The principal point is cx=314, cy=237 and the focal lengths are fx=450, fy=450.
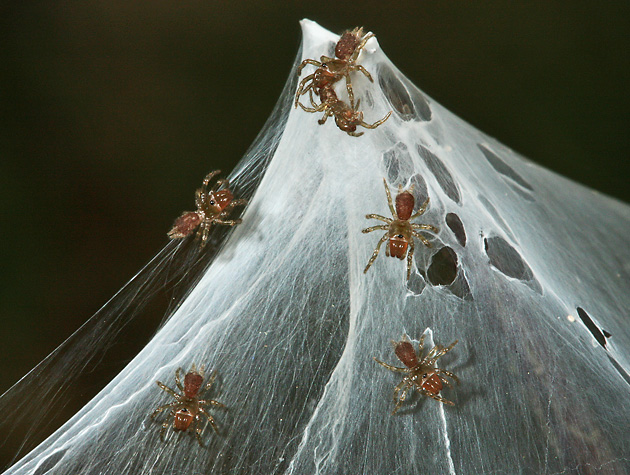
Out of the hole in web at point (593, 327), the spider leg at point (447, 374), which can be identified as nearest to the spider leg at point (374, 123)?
the spider leg at point (447, 374)

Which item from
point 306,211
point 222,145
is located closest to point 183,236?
point 306,211

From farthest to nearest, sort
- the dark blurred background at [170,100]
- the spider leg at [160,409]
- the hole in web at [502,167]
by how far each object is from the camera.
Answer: the dark blurred background at [170,100], the hole in web at [502,167], the spider leg at [160,409]

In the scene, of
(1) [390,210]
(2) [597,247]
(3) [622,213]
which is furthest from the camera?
(3) [622,213]

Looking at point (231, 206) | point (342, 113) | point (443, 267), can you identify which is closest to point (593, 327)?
point (443, 267)

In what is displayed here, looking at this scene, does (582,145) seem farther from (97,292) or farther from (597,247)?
(97,292)

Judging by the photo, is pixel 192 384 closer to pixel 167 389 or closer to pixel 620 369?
pixel 167 389

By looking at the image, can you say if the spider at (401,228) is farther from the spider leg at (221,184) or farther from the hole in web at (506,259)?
the spider leg at (221,184)
